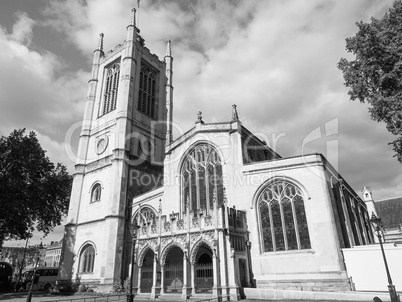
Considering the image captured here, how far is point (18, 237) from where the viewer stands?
30.1 metres

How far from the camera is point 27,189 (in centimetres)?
2914

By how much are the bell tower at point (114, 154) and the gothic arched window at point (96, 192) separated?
0.38 ft

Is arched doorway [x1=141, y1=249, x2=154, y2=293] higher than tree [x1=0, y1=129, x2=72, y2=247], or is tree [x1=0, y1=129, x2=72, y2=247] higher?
tree [x1=0, y1=129, x2=72, y2=247]

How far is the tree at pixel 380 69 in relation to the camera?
1370 cm

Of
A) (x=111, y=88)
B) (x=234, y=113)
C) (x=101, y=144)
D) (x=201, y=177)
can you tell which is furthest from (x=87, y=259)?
(x=111, y=88)

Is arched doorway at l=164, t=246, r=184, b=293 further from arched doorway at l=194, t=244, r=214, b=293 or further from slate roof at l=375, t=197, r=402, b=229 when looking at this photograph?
slate roof at l=375, t=197, r=402, b=229

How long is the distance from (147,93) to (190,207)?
807 inches

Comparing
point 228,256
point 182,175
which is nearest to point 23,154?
point 182,175

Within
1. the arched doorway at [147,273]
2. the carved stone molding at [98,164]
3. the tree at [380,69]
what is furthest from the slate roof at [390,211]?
the carved stone molding at [98,164]

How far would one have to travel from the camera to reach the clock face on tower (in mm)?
33447

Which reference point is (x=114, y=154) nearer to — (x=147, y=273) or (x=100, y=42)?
(x=147, y=273)

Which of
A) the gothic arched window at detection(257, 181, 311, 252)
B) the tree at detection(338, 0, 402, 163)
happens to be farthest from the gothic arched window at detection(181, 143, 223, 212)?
the tree at detection(338, 0, 402, 163)

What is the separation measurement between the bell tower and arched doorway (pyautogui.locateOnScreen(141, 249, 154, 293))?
4703 mm

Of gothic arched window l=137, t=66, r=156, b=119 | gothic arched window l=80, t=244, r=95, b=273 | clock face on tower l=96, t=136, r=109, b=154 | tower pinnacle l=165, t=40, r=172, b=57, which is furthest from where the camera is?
tower pinnacle l=165, t=40, r=172, b=57
